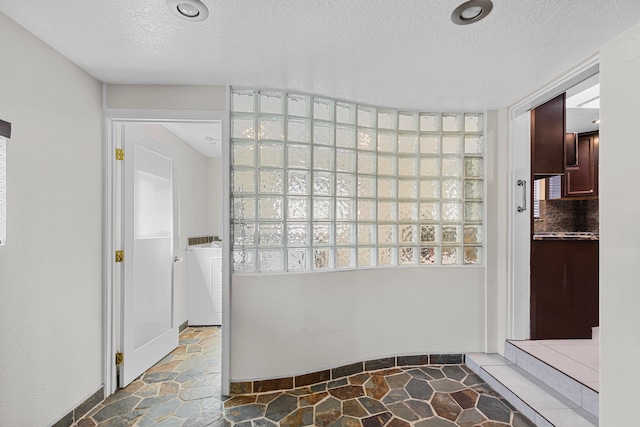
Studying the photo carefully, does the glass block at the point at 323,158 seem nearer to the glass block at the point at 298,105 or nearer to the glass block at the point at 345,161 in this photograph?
the glass block at the point at 345,161

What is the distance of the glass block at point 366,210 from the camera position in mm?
2598

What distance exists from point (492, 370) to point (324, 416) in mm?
1356

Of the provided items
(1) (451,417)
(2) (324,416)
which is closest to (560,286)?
(1) (451,417)

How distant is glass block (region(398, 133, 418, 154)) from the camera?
8.93ft

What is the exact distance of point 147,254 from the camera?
2568 mm

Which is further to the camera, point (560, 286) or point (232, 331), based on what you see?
point (560, 286)

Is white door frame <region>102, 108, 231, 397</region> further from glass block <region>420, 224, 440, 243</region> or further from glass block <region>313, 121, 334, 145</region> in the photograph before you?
glass block <region>420, 224, 440, 243</region>

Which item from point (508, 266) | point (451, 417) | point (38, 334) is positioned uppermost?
point (508, 266)

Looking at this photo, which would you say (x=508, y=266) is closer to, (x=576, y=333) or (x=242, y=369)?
(x=576, y=333)

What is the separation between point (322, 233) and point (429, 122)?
136 centimetres

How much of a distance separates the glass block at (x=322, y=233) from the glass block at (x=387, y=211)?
19.2 inches

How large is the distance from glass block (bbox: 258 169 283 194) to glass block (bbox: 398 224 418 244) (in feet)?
3.60

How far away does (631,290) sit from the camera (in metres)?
1.53

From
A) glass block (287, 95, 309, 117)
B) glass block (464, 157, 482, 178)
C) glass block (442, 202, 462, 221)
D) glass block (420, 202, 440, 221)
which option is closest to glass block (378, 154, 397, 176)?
glass block (420, 202, 440, 221)
